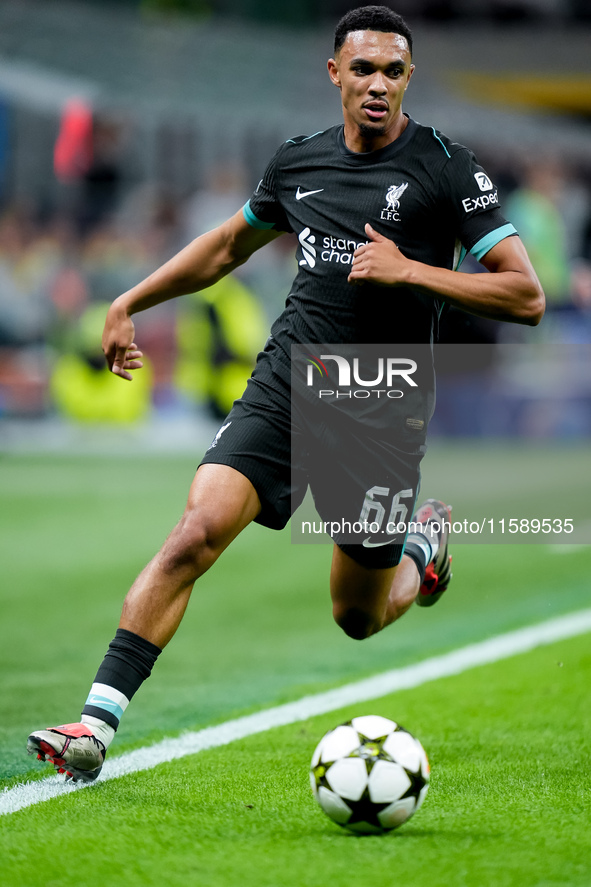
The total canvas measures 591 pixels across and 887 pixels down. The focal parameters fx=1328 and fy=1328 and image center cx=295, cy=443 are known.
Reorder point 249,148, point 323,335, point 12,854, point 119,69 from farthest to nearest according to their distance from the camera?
point 119,69 < point 249,148 < point 323,335 < point 12,854

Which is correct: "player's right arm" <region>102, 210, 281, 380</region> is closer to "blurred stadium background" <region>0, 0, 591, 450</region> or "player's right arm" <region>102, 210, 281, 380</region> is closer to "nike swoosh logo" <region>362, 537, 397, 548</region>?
"nike swoosh logo" <region>362, 537, 397, 548</region>

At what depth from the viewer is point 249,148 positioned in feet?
72.2

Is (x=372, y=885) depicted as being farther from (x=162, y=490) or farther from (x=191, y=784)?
(x=162, y=490)

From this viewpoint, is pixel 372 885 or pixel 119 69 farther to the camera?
pixel 119 69

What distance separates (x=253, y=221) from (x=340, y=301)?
0.60 metres

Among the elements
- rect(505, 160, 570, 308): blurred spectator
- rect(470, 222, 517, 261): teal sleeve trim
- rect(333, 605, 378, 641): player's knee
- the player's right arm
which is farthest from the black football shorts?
rect(505, 160, 570, 308): blurred spectator

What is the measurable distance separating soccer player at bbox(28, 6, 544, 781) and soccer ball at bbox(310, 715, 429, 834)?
0.88 m

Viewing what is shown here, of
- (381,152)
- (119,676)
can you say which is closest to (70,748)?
(119,676)

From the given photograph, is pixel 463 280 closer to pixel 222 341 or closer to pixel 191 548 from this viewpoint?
pixel 191 548

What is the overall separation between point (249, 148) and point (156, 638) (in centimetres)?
1826

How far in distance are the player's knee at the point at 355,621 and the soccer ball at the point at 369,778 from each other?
149 centimetres

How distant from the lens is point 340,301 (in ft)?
16.3

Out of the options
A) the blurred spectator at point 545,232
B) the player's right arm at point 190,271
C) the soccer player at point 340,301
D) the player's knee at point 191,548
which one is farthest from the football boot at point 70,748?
the blurred spectator at point 545,232

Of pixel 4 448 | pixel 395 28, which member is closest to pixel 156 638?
pixel 395 28
